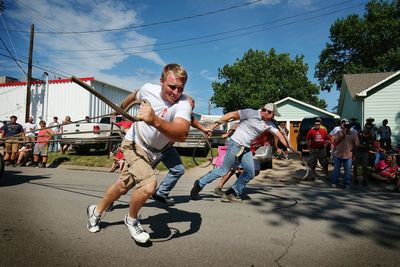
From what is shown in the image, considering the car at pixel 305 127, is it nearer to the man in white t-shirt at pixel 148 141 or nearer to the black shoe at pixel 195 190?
the black shoe at pixel 195 190

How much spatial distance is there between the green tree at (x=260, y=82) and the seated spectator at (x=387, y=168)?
32.3 meters

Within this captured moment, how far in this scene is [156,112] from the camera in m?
3.44

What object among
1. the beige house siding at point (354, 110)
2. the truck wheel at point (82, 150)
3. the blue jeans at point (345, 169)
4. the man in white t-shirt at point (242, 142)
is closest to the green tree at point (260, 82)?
the beige house siding at point (354, 110)

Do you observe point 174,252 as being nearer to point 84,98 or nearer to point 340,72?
point 84,98

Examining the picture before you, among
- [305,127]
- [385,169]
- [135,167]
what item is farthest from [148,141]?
[305,127]

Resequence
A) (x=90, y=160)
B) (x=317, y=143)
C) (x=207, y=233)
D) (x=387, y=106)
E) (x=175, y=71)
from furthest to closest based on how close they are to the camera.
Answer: (x=387, y=106) → (x=90, y=160) → (x=317, y=143) → (x=207, y=233) → (x=175, y=71)

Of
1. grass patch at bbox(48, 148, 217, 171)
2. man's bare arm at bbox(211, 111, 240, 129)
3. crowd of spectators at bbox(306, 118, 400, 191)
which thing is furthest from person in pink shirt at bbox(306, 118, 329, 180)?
man's bare arm at bbox(211, 111, 240, 129)

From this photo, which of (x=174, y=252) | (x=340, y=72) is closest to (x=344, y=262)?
(x=174, y=252)

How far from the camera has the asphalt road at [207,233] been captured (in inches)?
126

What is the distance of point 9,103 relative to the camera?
79.9 ft

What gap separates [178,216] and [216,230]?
840mm

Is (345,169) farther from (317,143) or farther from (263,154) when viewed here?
(263,154)

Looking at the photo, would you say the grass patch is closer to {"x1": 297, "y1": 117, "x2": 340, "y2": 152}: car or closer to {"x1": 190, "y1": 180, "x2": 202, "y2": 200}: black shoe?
{"x1": 297, "y1": 117, "x2": 340, "y2": 152}: car

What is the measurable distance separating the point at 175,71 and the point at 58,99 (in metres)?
20.4
